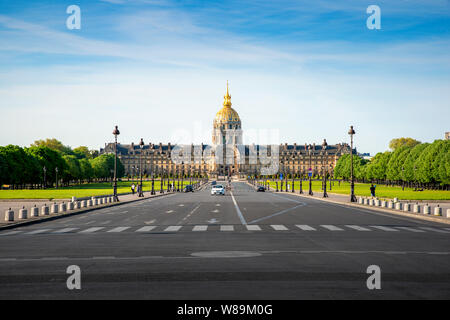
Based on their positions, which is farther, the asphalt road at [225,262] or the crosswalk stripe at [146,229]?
the crosswalk stripe at [146,229]

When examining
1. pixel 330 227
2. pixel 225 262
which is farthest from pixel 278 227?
pixel 225 262

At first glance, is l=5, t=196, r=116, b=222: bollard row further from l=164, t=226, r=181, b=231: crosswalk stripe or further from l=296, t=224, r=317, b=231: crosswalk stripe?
l=296, t=224, r=317, b=231: crosswalk stripe

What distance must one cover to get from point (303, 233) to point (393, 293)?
1187 cm

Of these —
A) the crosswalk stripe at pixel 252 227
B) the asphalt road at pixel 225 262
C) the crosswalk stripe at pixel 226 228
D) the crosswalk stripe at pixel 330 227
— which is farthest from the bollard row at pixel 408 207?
the crosswalk stripe at pixel 226 228

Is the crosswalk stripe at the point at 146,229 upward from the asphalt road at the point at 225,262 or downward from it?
downward

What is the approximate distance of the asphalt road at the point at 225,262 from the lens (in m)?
10.3

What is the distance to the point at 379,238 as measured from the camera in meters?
20.2

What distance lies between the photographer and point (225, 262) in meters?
13.9

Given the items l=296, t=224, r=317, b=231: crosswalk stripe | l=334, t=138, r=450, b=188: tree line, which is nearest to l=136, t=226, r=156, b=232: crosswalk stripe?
l=296, t=224, r=317, b=231: crosswalk stripe

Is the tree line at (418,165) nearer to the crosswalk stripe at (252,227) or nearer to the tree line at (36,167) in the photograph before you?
the crosswalk stripe at (252,227)

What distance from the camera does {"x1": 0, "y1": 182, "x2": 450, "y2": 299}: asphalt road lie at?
1027cm

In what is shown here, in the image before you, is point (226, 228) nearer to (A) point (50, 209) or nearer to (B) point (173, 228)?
(B) point (173, 228)
